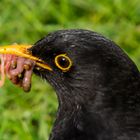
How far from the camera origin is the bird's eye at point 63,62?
679cm

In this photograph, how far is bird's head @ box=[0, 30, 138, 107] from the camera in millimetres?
6723

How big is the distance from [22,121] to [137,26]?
2.05 m

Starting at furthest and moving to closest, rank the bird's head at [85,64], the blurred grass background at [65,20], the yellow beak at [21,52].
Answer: the blurred grass background at [65,20], the yellow beak at [21,52], the bird's head at [85,64]

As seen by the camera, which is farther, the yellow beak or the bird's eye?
the yellow beak

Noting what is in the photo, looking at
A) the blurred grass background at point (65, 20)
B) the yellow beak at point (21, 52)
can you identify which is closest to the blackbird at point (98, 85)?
the yellow beak at point (21, 52)

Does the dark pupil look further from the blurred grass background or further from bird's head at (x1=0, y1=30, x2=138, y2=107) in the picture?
the blurred grass background

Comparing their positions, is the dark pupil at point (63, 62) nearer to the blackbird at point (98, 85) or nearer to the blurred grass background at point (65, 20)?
the blackbird at point (98, 85)

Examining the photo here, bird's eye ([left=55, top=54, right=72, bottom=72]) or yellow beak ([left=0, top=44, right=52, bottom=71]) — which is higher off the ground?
yellow beak ([left=0, top=44, right=52, bottom=71])

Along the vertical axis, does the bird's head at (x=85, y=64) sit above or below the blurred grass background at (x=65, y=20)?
below

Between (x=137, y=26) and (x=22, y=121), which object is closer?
(x=22, y=121)

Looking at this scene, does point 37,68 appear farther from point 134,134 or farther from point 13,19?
point 13,19

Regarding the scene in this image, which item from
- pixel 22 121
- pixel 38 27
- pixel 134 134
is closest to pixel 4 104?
pixel 22 121

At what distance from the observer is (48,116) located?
9359 mm

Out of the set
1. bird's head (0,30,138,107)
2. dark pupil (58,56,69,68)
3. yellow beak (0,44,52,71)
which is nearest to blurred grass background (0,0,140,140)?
yellow beak (0,44,52,71)
